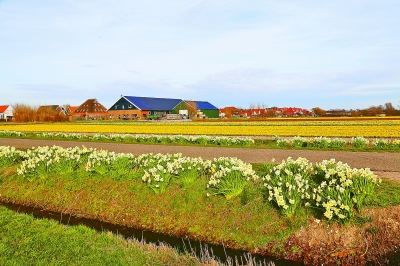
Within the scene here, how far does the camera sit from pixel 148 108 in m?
87.4

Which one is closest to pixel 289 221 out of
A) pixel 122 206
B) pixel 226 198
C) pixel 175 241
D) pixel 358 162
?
pixel 226 198

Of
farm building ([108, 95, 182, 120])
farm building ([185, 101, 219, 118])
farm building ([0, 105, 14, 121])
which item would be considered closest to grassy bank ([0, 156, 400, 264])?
farm building ([108, 95, 182, 120])

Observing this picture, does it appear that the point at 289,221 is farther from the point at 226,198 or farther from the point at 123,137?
the point at 123,137

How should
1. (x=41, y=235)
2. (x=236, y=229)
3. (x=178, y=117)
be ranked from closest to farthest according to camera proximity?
1. (x=41, y=235)
2. (x=236, y=229)
3. (x=178, y=117)

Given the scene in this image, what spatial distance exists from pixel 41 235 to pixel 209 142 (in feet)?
54.8

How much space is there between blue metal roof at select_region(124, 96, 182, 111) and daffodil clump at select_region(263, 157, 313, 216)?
7918cm

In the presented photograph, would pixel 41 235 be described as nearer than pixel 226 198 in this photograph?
Yes

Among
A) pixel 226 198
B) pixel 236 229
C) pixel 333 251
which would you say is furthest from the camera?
pixel 226 198

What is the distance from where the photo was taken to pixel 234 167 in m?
9.03

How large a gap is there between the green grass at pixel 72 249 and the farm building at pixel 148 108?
2900 inches

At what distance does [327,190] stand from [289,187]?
0.87 m

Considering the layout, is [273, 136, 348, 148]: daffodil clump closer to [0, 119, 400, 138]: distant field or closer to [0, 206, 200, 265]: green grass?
[0, 119, 400, 138]: distant field

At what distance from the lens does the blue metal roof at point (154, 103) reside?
87312mm

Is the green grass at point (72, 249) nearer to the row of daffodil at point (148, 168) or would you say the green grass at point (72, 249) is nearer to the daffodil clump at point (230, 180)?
the daffodil clump at point (230, 180)
